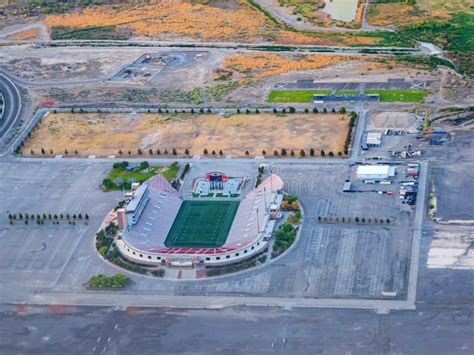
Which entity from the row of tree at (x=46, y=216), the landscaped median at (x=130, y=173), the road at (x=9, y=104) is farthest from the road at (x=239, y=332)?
the road at (x=9, y=104)

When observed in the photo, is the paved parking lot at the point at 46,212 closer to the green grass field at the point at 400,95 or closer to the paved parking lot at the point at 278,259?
the paved parking lot at the point at 278,259

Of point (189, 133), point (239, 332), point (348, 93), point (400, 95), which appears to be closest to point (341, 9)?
point (348, 93)

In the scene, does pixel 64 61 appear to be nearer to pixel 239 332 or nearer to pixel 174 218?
pixel 174 218

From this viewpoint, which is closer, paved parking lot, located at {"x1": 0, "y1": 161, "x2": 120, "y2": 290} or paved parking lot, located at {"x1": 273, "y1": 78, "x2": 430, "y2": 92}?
paved parking lot, located at {"x1": 0, "y1": 161, "x2": 120, "y2": 290}

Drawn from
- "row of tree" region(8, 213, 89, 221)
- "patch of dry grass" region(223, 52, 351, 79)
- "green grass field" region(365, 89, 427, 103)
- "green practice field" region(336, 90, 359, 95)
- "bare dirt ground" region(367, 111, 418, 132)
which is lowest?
"patch of dry grass" region(223, 52, 351, 79)

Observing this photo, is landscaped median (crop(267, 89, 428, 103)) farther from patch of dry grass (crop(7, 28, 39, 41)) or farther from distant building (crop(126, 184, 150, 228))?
patch of dry grass (crop(7, 28, 39, 41))

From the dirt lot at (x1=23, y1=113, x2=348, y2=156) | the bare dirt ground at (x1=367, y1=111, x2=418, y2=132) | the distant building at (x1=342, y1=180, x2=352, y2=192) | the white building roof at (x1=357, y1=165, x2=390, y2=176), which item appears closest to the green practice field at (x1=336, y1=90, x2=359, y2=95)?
the dirt lot at (x1=23, y1=113, x2=348, y2=156)
